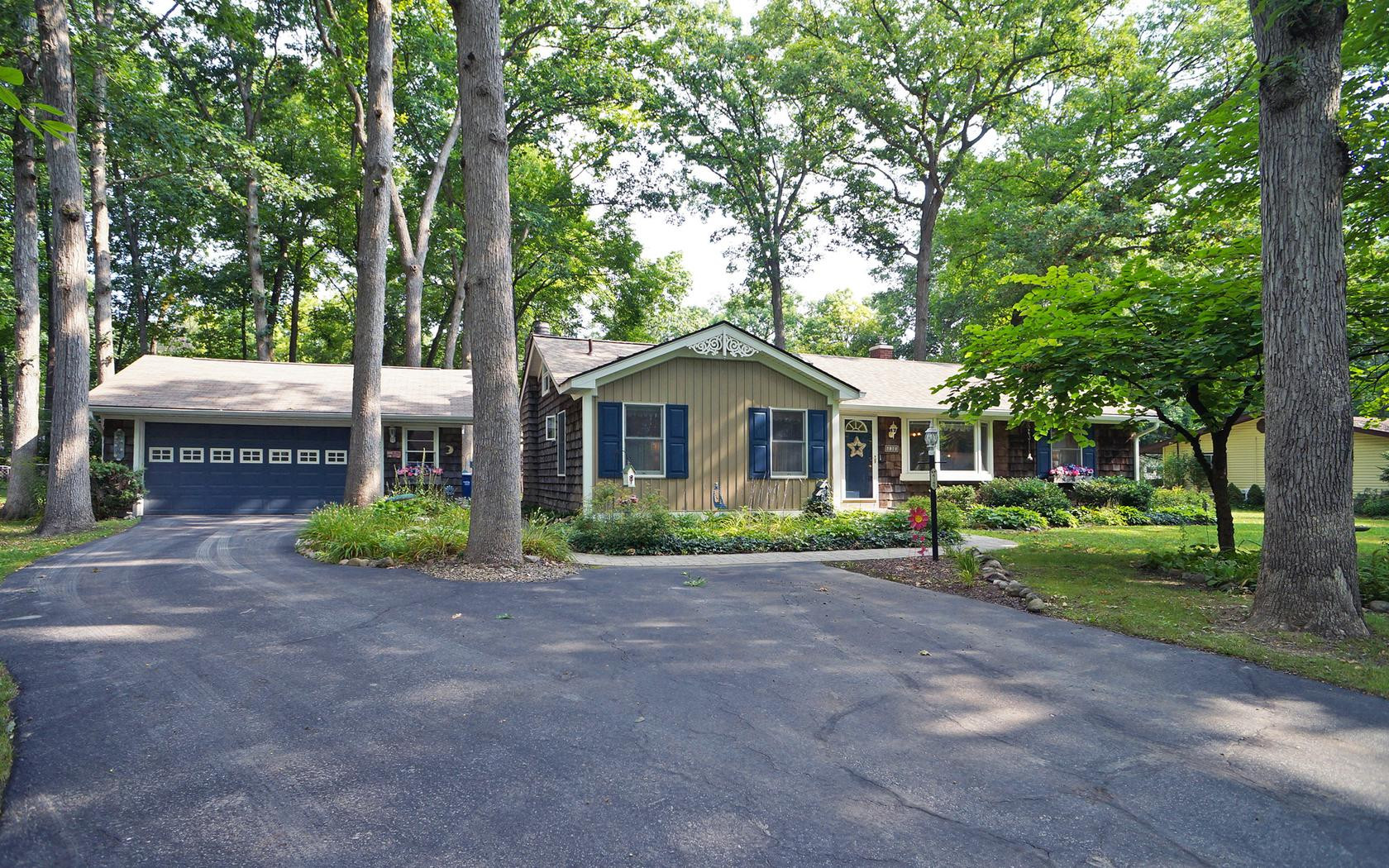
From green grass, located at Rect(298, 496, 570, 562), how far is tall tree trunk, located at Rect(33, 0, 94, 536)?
4.35 meters

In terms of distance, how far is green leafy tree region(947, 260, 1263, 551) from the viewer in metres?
7.75

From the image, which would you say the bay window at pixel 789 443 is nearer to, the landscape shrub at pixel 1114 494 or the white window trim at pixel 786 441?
the white window trim at pixel 786 441

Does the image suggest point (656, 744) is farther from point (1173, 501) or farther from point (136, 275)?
point (136, 275)

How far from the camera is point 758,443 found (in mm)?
14102

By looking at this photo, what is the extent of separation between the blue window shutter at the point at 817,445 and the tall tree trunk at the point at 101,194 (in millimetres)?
14011

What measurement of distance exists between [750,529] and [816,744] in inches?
319

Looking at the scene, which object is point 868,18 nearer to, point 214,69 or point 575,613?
point 214,69

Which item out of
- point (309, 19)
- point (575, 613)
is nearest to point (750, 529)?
point (575, 613)

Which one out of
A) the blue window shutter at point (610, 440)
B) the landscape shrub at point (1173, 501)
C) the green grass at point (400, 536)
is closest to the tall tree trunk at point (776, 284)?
the landscape shrub at point (1173, 501)

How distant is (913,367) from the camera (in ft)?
67.5

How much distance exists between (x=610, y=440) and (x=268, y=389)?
11.3 meters

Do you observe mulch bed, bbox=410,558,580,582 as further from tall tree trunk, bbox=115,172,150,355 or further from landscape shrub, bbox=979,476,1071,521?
tall tree trunk, bbox=115,172,150,355

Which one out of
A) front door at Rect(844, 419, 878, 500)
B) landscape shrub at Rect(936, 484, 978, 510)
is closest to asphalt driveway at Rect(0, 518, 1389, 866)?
landscape shrub at Rect(936, 484, 978, 510)

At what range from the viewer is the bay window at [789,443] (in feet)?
47.2
